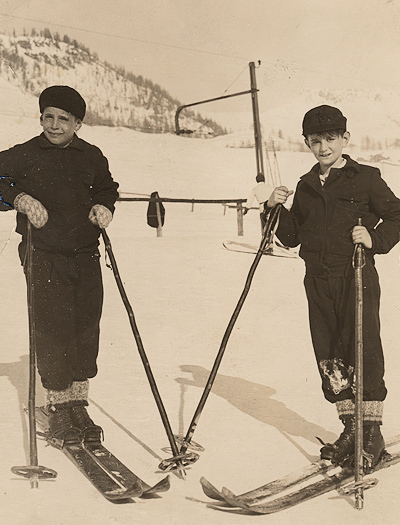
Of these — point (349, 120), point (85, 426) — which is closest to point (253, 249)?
point (349, 120)

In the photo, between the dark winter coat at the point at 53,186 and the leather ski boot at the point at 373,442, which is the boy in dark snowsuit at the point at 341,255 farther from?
the dark winter coat at the point at 53,186

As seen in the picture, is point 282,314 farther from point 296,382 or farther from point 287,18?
point 287,18

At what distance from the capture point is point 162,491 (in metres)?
3.00

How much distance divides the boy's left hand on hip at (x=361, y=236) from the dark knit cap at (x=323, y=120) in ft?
1.64

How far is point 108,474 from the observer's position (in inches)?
127

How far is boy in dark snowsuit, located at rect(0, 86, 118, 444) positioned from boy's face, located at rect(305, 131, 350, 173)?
1126 mm

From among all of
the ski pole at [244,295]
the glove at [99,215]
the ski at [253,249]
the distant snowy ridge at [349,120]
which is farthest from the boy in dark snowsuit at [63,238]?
the distant snowy ridge at [349,120]

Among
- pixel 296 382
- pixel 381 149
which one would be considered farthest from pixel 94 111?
pixel 296 382

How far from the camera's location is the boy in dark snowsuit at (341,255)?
327 cm

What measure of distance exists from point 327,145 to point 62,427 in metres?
2.04

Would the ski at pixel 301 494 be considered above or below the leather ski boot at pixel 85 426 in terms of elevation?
below

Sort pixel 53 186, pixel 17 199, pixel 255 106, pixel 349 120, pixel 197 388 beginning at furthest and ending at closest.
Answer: pixel 349 120 → pixel 255 106 → pixel 197 388 → pixel 53 186 → pixel 17 199

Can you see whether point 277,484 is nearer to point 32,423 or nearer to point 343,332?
point 343,332

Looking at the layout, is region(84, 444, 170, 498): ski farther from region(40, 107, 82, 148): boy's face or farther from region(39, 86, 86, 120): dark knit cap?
region(39, 86, 86, 120): dark knit cap
